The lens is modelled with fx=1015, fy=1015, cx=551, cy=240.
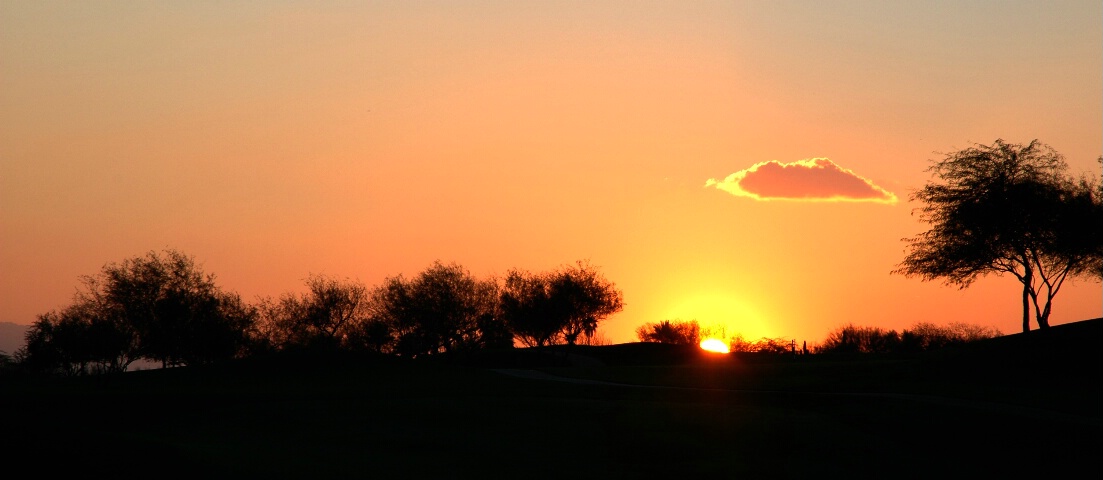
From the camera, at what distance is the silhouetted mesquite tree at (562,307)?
350 feet

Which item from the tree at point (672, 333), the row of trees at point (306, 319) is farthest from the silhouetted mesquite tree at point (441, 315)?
the tree at point (672, 333)

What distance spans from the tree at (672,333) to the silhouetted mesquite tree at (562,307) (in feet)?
155

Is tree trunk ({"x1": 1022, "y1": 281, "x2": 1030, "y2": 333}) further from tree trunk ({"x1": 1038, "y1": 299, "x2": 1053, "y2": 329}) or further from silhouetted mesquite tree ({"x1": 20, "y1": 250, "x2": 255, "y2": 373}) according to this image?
silhouetted mesquite tree ({"x1": 20, "y1": 250, "x2": 255, "y2": 373})

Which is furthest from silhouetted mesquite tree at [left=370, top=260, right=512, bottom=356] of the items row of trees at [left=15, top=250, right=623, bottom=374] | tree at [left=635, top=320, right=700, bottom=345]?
tree at [left=635, top=320, right=700, bottom=345]

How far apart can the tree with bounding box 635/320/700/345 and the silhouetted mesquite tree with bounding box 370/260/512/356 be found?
44271mm

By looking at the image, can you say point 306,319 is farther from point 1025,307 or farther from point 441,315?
point 1025,307

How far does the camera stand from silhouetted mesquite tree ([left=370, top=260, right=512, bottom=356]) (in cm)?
11519

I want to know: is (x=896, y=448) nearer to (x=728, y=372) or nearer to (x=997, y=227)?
(x=728, y=372)

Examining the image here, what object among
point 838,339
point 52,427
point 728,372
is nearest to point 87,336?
point 728,372

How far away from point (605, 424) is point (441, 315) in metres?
79.8

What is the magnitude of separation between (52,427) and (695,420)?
70.3 feet

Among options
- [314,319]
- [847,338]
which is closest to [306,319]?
[314,319]

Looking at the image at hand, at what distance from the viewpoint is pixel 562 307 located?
106375 mm

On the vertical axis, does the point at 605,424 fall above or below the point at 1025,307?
below
